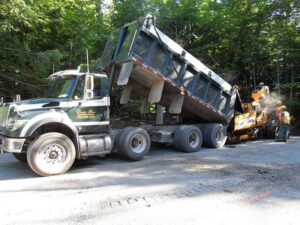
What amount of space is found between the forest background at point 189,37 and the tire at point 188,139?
258 inches

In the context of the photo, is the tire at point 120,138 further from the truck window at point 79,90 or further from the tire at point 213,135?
the tire at point 213,135

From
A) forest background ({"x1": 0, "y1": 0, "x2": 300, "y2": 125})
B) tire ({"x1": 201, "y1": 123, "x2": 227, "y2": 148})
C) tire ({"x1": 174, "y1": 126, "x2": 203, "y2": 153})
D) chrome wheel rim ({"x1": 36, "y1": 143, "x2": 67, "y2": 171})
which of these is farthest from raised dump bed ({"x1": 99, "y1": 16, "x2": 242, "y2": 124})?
forest background ({"x1": 0, "y1": 0, "x2": 300, "y2": 125})

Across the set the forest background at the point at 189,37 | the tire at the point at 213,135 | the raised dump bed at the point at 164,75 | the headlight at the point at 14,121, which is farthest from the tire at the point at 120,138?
the forest background at the point at 189,37

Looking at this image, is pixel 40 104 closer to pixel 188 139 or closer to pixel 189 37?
pixel 188 139

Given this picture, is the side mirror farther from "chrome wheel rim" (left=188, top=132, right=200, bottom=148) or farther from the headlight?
"chrome wheel rim" (left=188, top=132, right=200, bottom=148)

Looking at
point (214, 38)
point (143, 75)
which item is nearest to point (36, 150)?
point (143, 75)

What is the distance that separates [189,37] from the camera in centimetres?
1680

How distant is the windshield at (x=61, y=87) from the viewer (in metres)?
7.74

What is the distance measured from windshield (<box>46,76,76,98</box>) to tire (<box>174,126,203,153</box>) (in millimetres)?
3591

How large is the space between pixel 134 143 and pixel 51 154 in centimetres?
234

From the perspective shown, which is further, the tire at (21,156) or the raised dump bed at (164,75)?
the raised dump bed at (164,75)

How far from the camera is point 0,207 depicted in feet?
16.4

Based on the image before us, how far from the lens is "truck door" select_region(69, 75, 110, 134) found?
25.3 feet

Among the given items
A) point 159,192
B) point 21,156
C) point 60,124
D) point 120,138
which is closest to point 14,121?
point 60,124
